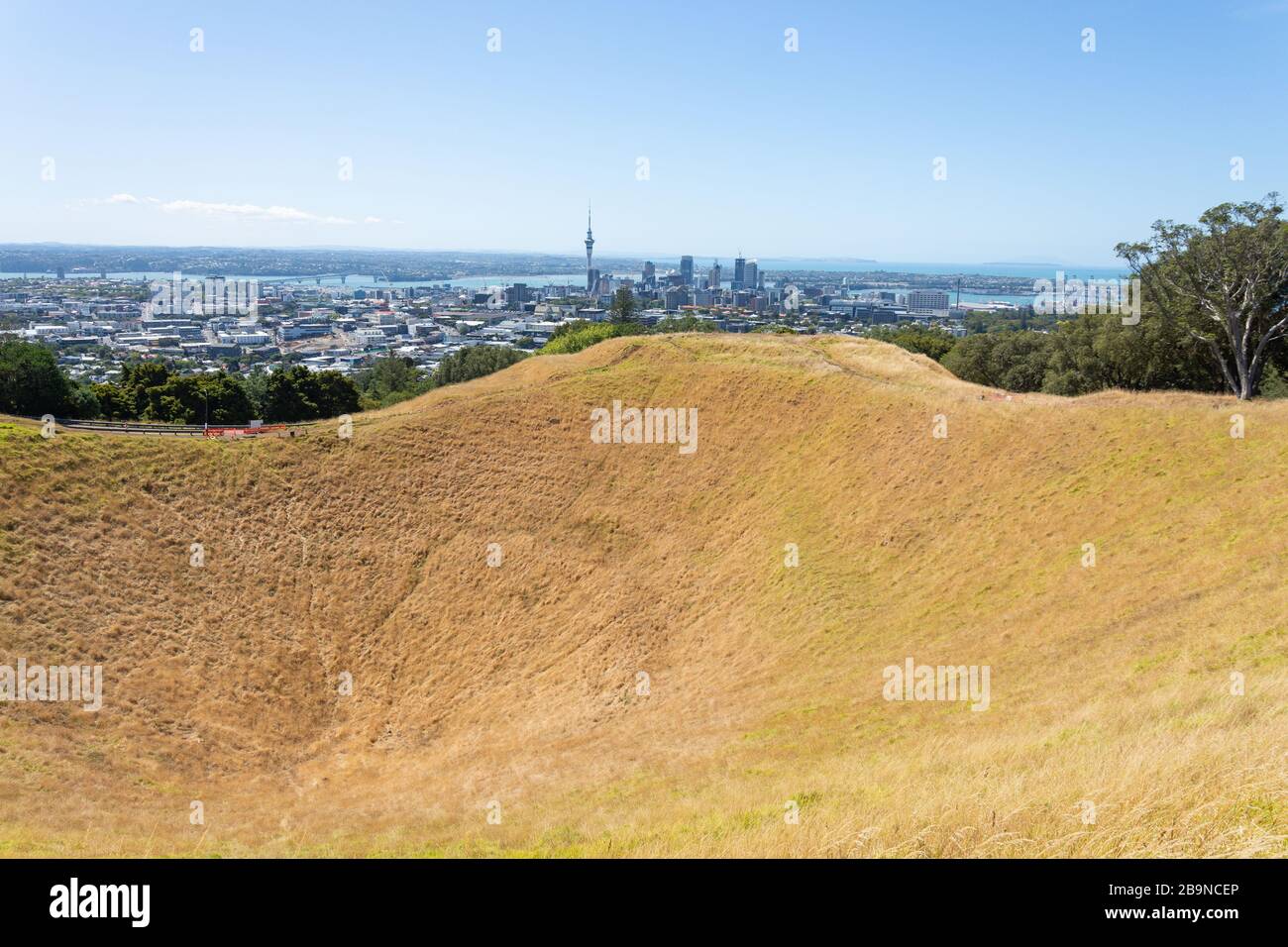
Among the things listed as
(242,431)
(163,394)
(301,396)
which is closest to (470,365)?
(301,396)

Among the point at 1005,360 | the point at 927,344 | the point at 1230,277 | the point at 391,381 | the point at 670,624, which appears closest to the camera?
the point at 670,624

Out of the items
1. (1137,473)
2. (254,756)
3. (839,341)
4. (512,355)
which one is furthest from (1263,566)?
(512,355)

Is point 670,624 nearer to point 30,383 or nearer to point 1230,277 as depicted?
point 1230,277

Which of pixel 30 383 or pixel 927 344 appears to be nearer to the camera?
pixel 30 383

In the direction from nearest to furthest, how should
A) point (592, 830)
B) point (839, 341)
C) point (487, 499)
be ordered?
point (592, 830)
point (487, 499)
point (839, 341)

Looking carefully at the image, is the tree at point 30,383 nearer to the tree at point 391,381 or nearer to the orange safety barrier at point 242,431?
the orange safety barrier at point 242,431

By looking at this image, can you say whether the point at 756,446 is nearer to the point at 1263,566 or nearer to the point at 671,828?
the point at 1263,566
